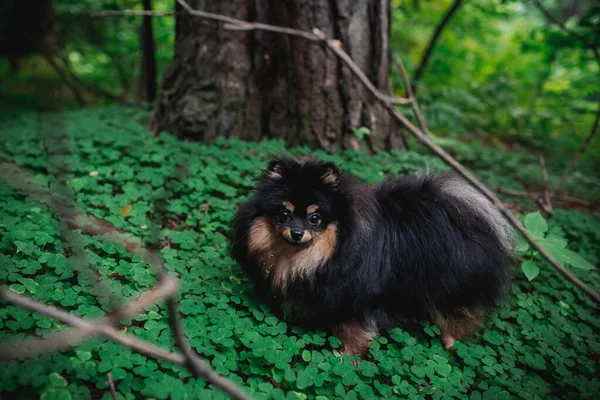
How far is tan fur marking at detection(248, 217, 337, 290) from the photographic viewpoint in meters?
2.91

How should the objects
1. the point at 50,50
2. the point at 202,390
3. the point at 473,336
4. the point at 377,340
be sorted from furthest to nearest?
the point at 50,50 → the point at 473,336 → the point at 377,340 → the point at 202,390

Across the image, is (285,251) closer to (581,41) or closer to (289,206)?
(289,206)

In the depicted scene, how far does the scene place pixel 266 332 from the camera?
2.84 meters

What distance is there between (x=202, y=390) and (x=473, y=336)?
217cm

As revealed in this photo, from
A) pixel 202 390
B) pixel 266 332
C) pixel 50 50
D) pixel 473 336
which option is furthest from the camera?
pixel 50 50

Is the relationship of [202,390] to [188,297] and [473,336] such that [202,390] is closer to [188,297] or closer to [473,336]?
[188,297]

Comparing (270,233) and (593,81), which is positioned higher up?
(593,81)

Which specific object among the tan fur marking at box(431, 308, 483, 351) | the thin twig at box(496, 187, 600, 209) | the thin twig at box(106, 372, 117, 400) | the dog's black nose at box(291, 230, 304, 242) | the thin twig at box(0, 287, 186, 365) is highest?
the thin twig at box(0, 287, 186, 365)

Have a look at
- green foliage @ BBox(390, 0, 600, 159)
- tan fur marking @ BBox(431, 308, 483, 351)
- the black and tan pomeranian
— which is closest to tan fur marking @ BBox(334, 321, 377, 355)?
the black and tan pomeranian

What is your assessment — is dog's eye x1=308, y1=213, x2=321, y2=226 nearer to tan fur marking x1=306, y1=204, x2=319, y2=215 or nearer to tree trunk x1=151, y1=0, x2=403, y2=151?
tan fur marking x1=306, y1=204, x2=319, y2=215

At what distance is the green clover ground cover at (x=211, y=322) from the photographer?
2.31 meters

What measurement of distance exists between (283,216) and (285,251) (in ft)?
0.86

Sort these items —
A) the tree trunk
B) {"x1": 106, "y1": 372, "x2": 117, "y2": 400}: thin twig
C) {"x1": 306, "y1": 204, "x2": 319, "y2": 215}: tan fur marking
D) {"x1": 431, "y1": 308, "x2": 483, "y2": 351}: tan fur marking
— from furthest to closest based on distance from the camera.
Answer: the tree trunk, {"x1": 431, "y1": 308, "x2": 483, "y2": 351}: tan fur marking, {"x1": 306, "y1": 204, "x2": 319, "y2": 215}: tan fur marking, {"x1": 106, "y1": 372, "x2": 117, "y2": 400}: thin twig

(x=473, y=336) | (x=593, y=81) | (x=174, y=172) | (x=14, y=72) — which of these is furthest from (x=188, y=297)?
(x=14, y=72)
